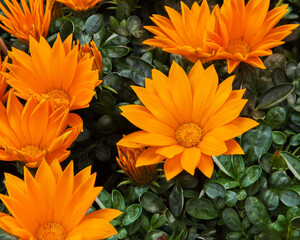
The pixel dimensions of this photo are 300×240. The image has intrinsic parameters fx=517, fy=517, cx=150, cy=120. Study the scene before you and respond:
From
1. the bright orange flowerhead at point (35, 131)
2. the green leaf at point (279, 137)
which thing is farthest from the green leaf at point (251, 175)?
the bright orange flowerhead at point (35, 131)

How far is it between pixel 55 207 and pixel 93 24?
1.98ft

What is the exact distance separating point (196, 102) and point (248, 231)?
1.12ft

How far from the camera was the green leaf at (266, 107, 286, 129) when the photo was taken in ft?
4.57

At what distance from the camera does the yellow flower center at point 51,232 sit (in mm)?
1137

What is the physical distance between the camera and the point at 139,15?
170cm

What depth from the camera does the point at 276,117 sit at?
1.40 meters

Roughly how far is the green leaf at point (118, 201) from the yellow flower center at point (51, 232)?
0.18 m

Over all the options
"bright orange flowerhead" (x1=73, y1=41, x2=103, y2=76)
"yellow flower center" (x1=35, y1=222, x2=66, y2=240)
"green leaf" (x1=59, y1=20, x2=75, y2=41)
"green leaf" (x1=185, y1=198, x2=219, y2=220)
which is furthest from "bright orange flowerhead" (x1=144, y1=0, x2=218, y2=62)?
"yellow flower center" (x1=35, y1=222, x2=66, y2=240)

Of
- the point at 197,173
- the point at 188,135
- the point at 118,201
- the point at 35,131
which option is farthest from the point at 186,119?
the point at 35,131

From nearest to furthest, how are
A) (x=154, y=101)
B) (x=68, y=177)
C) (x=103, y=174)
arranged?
(x=68, y=177) < (x=154, y=101) < (x=103, y=174)

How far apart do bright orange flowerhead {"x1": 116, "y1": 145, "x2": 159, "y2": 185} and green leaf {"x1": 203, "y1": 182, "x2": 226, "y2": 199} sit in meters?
0.14

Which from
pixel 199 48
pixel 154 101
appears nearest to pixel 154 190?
pixel 154 101

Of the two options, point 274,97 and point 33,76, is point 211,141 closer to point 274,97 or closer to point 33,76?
point 274,97

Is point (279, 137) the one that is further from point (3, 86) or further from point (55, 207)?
point (3, 86)
